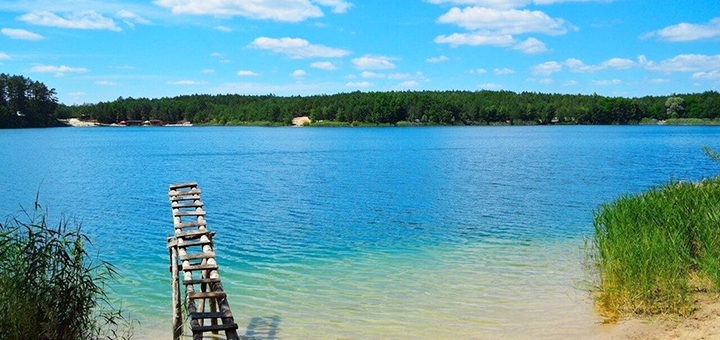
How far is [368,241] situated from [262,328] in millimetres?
9322

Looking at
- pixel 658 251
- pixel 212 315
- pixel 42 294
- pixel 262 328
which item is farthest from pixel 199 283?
pixel 658 251

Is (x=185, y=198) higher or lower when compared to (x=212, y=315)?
higher

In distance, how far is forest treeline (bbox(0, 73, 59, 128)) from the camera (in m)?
171

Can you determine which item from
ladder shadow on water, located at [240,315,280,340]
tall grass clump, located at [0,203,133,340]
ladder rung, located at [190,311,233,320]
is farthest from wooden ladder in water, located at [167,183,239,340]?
tall grass clump, located at [0,203,133,340]

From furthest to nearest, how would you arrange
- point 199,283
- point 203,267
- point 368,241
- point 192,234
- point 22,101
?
1. point 22,101
2. point 368,241
3. point 192,234
4. point 199,283
5. point 203,267

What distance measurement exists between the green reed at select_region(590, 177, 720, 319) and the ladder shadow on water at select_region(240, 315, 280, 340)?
20.6 ft

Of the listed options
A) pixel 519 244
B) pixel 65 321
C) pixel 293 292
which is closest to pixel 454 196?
pixel 519 244

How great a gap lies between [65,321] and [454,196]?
2628 cm

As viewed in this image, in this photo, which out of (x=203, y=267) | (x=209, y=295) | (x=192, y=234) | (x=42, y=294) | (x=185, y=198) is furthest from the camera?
(x=185, y=198)

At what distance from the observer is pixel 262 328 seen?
12.3 meters

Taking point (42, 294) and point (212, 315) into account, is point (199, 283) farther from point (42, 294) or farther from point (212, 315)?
point (42, 294)

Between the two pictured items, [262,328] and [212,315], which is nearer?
[212,315]

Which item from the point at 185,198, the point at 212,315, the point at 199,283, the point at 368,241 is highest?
the point at 185,198

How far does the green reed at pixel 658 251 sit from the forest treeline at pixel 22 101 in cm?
18485
